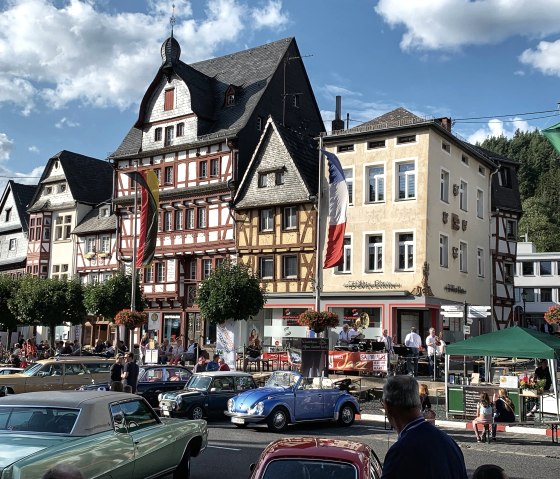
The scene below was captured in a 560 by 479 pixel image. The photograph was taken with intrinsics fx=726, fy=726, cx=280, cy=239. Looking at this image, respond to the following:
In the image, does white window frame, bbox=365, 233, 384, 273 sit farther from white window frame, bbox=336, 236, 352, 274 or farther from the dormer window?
the dormer window

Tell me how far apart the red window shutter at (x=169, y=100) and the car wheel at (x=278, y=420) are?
103 feet

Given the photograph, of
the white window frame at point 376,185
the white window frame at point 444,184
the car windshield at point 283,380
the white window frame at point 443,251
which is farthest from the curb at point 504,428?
the white window frame at point 444,184

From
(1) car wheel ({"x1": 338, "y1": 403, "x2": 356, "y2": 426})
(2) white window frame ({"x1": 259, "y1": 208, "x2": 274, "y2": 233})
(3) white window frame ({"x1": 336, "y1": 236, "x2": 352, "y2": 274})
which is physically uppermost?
(2) white window frame ({"x1": 259, "y1": 208, "x2": 274, "y2": 233})

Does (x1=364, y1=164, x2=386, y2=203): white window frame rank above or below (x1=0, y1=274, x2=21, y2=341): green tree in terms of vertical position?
above

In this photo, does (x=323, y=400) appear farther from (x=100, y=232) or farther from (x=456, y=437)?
(x=100, y=232)

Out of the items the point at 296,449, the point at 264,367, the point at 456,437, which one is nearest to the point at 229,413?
the point at 456,437

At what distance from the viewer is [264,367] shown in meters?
30.8

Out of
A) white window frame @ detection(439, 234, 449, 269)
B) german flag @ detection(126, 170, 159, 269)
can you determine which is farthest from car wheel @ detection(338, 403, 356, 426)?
white window frame @ detection(439, 234, 449, 269)

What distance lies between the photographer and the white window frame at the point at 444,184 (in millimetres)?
36059

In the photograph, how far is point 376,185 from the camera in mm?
36469

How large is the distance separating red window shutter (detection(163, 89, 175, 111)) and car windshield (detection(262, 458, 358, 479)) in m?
40.4

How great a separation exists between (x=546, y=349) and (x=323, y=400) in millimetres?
5739

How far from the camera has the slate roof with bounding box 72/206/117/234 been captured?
166ft

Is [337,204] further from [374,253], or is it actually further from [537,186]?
[537,186]
